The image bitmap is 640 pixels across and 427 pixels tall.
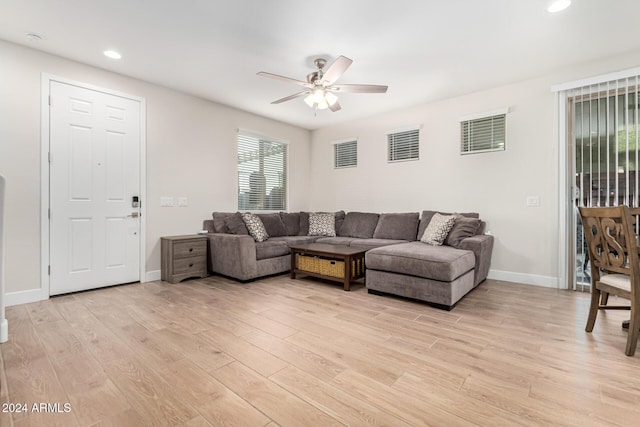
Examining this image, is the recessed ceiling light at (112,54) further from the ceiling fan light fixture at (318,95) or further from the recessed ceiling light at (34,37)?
the ceiling fan light fixture at (318,95)

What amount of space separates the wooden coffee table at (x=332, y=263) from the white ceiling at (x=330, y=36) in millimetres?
2214

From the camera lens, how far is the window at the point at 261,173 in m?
5.07

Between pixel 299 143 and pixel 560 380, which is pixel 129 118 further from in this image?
pixel 560 380

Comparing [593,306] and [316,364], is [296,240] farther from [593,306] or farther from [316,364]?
[593,306]

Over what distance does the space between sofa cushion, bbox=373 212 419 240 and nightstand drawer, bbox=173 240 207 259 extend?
2647 millimetres

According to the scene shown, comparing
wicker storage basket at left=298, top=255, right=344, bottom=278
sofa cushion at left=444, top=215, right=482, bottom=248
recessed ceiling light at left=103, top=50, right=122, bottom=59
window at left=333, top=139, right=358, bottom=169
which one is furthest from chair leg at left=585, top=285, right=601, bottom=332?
recessed ceiling light at left=103, top=50, right=122, bottom=59

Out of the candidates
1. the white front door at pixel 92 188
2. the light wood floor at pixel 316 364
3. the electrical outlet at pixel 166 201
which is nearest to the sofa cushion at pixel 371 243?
the light wood floor at pixel 316 364

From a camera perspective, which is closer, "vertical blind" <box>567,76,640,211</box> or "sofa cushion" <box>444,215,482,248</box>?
"vertical blind" <box>567,76,640,211</box>

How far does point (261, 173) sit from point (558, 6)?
4409 mm

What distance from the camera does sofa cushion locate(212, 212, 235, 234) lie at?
438 cm

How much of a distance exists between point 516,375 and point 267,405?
4.68ft

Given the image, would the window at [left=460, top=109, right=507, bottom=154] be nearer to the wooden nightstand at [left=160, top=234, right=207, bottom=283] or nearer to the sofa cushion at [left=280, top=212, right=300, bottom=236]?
the sofa cushion at [left=280, top=212, right=300, bottom=236]

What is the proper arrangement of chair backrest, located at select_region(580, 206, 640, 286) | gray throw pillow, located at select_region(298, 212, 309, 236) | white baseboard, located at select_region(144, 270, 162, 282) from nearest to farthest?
chair backrest, located at select_region(580, 206, 640, 286) → white baseboard, located at select_region(144, 270, 162, 282) → gray throw pillow, located at select_region(298, 212, 309, 236)

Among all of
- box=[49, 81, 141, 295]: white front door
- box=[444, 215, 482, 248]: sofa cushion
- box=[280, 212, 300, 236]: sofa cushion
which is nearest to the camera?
box=[49, 81, 141, 295]: white front door
